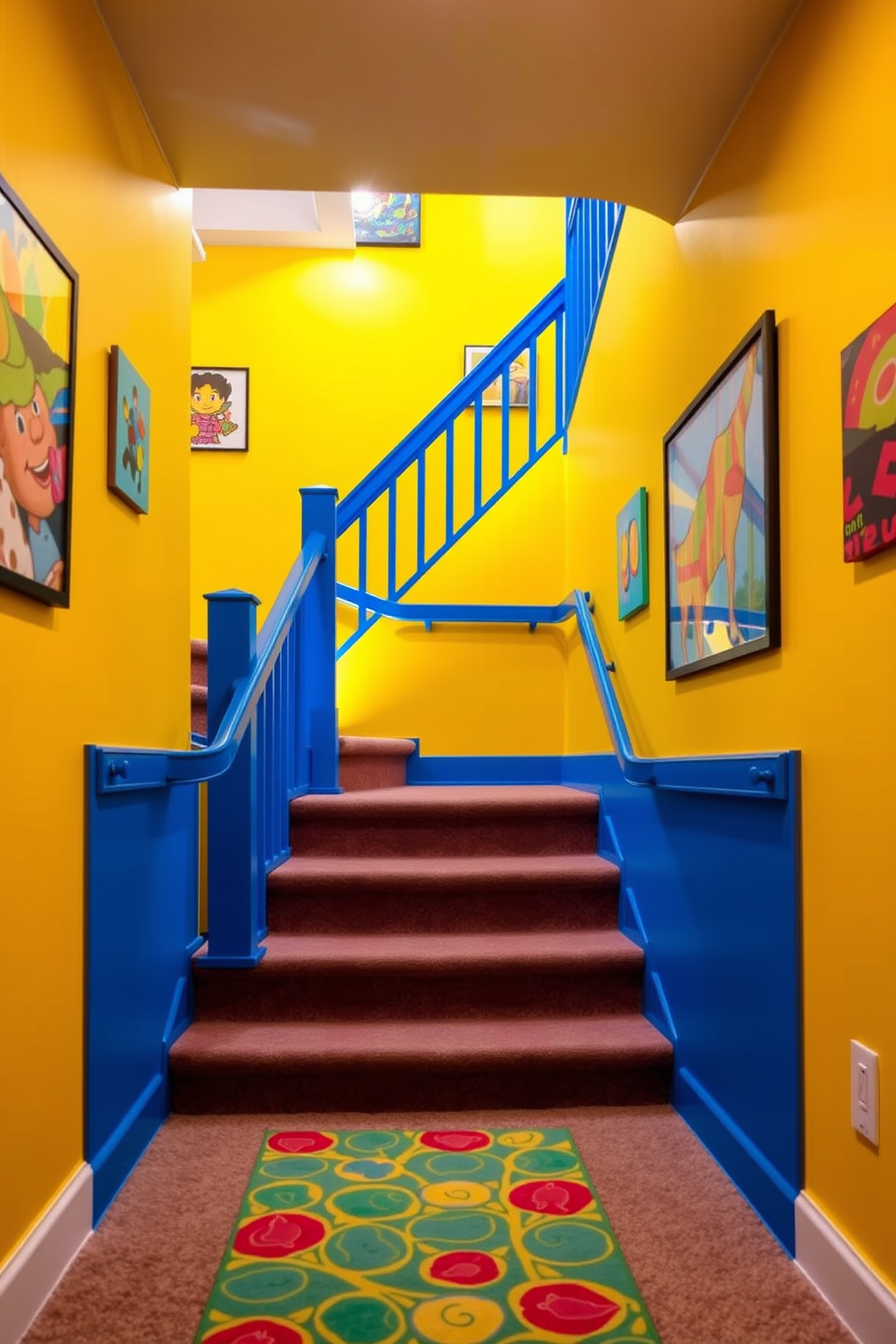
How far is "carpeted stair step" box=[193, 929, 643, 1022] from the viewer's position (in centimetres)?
261

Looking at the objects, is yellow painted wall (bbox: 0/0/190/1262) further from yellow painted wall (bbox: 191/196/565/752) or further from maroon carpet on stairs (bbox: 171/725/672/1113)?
yellow painted wall (bbox: 191/196/565/752)

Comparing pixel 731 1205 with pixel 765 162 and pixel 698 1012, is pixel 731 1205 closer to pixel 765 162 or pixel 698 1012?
pixel 698 1012

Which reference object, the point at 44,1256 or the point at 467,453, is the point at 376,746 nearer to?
the point at 467,453

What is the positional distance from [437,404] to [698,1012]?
10.2 ft

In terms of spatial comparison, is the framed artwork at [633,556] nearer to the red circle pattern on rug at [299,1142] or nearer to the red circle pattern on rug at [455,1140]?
the red circle pattern on rug at [455,1140]

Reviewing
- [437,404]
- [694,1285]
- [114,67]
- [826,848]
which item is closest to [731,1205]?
[694,1285]

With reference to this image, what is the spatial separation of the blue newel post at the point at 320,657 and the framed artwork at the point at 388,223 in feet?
6.14

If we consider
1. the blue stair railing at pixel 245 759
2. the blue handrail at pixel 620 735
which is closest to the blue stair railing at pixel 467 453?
the blue handrail at pixel 620 735

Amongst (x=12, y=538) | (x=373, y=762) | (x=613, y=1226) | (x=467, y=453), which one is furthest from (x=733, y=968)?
(x=467, y=453)

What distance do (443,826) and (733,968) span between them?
1.37 meters

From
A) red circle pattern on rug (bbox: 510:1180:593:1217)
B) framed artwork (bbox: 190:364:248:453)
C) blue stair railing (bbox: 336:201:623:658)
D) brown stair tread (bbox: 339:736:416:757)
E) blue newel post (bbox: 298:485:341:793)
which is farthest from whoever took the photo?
framed artwork (bbox: 190:364:248:453)

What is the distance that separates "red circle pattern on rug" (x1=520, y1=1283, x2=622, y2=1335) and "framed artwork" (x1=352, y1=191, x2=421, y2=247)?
4487 mm

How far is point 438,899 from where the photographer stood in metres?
2.94

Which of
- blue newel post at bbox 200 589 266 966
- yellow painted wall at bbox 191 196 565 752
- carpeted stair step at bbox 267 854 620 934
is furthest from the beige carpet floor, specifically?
yellow painted wall at bbox 191 196 565 752
